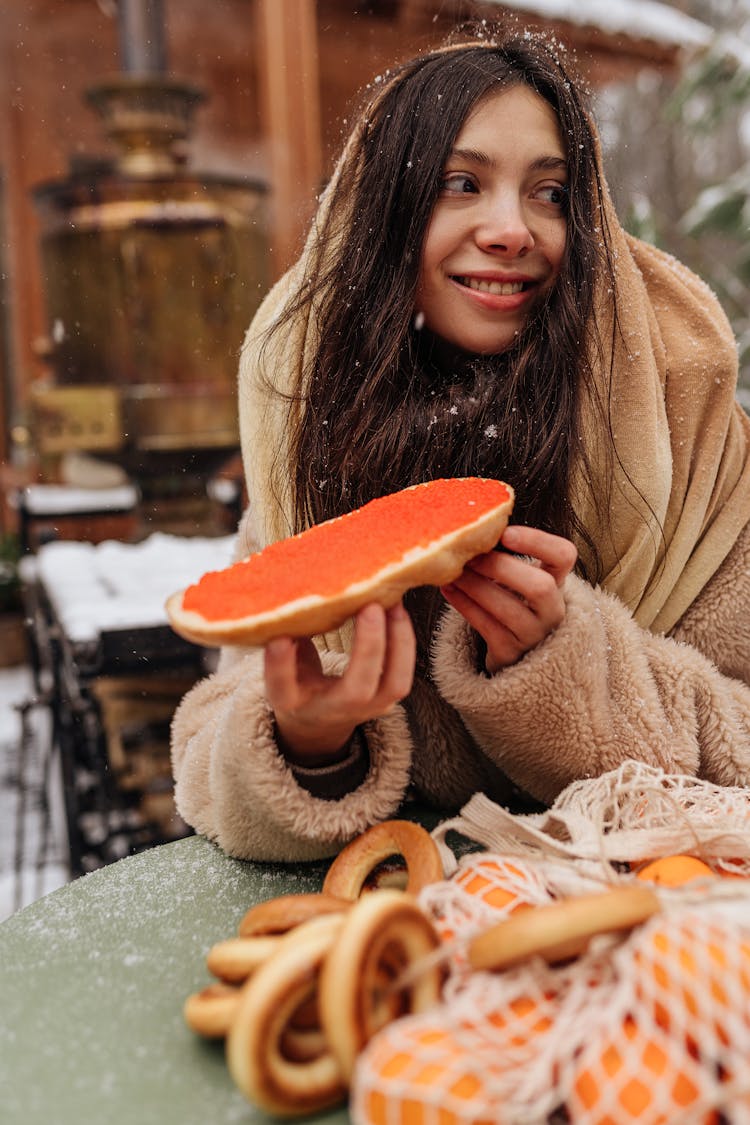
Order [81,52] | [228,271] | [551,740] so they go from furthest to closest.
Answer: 1. [81,52]
2. [228,271]
3. [551,740]

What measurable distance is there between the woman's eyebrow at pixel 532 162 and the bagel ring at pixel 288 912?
2.76 feet

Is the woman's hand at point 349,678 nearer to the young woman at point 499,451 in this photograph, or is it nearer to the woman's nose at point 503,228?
the young woman at point 499,451

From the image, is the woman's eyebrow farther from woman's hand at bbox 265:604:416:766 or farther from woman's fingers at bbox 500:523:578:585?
woman's hand at bbox 265:604:416:766

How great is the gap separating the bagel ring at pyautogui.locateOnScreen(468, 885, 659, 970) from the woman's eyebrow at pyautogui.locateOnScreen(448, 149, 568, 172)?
33.6 inches

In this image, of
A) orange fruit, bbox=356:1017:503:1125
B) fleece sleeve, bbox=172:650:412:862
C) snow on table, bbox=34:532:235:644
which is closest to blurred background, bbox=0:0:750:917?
snow on table, bbox=34:532:235:644

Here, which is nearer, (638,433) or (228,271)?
(638,433)

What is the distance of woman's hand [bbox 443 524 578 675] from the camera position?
1.01 metres

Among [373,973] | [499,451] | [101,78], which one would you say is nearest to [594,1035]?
[373,973]

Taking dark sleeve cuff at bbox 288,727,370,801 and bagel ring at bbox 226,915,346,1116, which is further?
dark sleeve cuff at bbox 288,727,370,801

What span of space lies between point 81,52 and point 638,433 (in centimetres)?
520

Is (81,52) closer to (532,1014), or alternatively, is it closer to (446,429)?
(446,429)

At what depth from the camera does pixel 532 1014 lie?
0.65 m

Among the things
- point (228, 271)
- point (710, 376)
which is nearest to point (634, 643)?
point (710, 376)

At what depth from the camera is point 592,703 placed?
1.12 m
